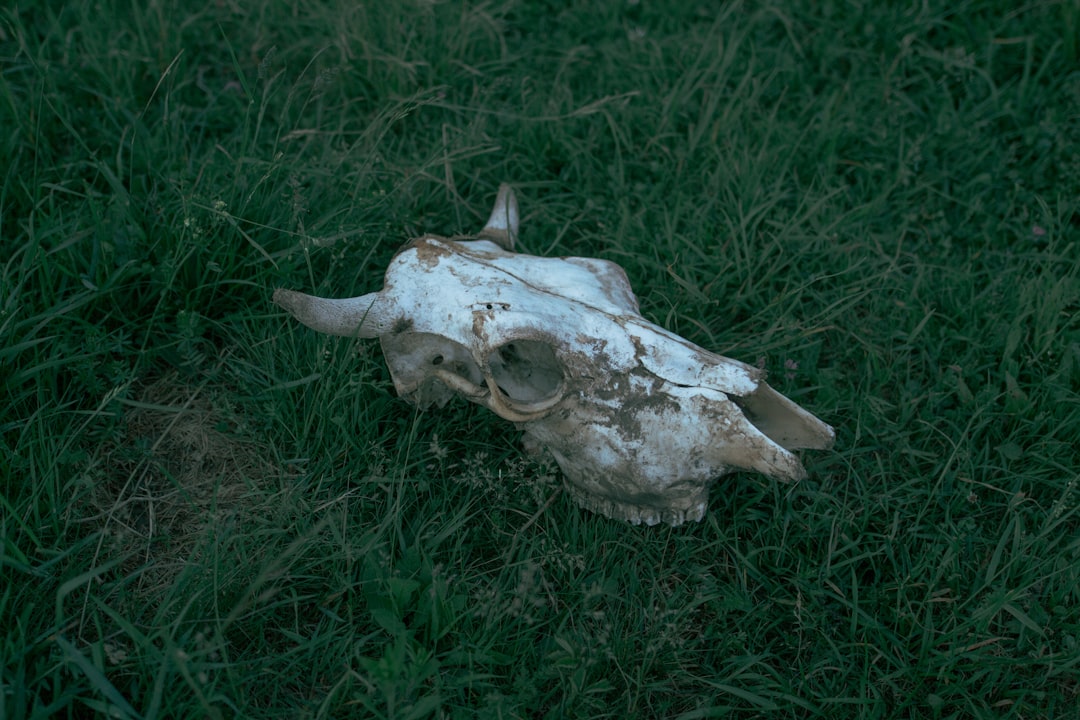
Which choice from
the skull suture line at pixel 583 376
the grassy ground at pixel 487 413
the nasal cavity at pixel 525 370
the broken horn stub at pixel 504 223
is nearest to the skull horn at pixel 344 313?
the skull suture line at pixel 583 376

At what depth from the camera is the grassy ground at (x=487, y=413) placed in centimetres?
263

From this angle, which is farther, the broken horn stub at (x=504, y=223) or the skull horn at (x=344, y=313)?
the broken horn stub at (x=504, y=223)

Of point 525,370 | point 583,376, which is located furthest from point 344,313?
point 583,376

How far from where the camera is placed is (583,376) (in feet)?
8.48

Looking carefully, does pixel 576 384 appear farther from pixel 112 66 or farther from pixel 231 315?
pixel 112 66

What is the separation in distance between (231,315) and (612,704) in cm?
196

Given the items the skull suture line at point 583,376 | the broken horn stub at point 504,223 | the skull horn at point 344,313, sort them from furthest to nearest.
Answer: the broken horn stub at point 504,223 < the skull horn at point 344,313 < the skull suture line at point 583,376

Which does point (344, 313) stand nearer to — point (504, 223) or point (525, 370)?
point (525, 370)

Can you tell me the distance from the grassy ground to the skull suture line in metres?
0.25

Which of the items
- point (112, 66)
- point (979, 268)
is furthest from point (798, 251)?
point (112, 66)

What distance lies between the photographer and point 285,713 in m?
2.52

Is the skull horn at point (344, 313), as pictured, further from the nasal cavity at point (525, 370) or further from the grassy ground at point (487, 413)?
the nasal cavity at point (525, 370)

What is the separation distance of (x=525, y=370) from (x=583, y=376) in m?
0.28

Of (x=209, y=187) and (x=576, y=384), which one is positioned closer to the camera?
(x=576, y=384)
